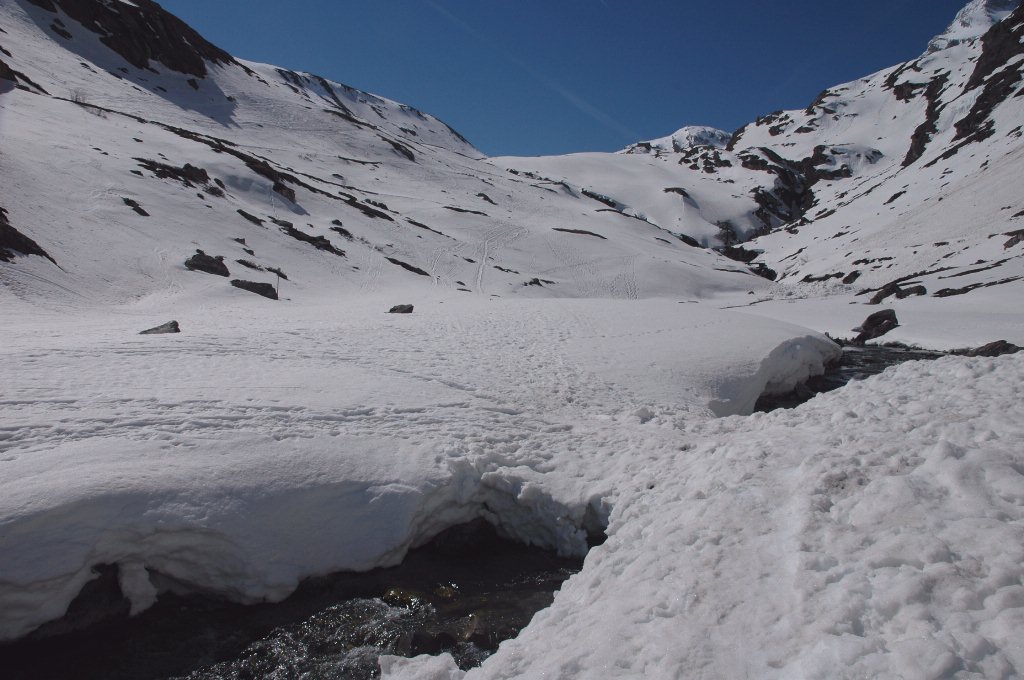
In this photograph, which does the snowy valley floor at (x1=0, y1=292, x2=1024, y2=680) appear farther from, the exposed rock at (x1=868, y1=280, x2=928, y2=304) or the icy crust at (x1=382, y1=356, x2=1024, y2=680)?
the exposed rock at (x1=868, y1=280, x2=928, y2=304)

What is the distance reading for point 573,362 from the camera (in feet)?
47.6

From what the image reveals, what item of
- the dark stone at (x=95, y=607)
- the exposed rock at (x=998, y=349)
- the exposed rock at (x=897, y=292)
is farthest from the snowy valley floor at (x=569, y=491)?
the exposed rock at (x=897, y=292)

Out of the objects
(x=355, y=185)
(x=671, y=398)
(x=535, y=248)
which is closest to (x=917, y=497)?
(x=671, y=398)

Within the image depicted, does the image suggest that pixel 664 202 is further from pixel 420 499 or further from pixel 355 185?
pixel 420 499

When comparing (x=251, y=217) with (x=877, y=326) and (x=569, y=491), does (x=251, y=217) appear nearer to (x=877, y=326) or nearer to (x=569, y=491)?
(x=569, y=491)

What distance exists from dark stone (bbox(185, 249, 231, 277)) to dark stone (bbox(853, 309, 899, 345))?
32567 mm

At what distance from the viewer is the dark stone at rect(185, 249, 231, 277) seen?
2786 centimetres

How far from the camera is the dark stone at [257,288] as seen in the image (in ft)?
88.4

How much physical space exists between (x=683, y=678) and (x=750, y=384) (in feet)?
36.0

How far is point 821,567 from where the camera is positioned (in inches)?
182

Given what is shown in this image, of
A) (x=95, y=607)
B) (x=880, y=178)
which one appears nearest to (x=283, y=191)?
(x=95, y=607)

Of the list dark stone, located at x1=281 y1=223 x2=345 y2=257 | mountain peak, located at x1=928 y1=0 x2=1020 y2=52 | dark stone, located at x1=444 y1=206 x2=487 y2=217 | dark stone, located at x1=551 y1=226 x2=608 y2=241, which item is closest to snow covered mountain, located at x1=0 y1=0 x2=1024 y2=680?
dark stone, located at x1=281 y1=223 x2=345 y2=257

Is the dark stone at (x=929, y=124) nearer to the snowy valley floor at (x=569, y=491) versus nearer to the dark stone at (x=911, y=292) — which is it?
the dark stone at (x=911, y=292)

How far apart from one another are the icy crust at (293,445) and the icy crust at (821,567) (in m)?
2.06
